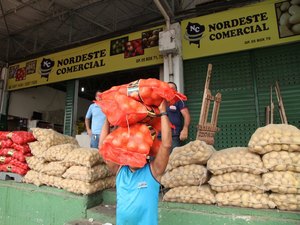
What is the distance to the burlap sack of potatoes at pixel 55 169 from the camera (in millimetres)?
2980

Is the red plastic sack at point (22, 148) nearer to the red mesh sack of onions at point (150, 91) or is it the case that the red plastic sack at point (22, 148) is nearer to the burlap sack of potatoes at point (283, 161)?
the red mesh sack of onions at point (150, 91)

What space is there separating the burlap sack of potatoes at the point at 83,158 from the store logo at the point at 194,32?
3036 mm

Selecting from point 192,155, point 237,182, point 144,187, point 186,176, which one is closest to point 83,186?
point 186,176

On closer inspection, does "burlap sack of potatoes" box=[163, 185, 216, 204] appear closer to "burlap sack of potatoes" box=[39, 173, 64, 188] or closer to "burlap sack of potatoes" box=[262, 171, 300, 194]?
"burlap sack of potatoes" box=[262, 171, 300, 194]

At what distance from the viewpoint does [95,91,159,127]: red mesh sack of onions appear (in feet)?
4.89

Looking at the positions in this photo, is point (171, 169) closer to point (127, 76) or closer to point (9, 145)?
point (9, 145)

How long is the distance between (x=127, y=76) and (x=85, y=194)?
6862mm

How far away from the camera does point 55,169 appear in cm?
300

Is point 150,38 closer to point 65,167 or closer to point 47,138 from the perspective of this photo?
point 47,138

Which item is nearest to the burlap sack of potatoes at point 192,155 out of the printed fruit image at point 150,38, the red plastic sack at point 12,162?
the red plastic sack at point 12,162

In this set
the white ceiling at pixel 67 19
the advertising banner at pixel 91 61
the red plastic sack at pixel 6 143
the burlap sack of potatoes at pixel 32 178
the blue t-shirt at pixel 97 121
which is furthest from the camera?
the white ceiling at pixel 67 19

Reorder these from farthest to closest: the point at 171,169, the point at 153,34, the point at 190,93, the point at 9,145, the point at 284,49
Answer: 1. the point at 153,34
2. the point at 190,93
3. the point at 284,49
4. the point at 9,145
5. the point at 171,169

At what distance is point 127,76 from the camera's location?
30.0 feet

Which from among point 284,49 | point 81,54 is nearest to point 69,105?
point 81,54
